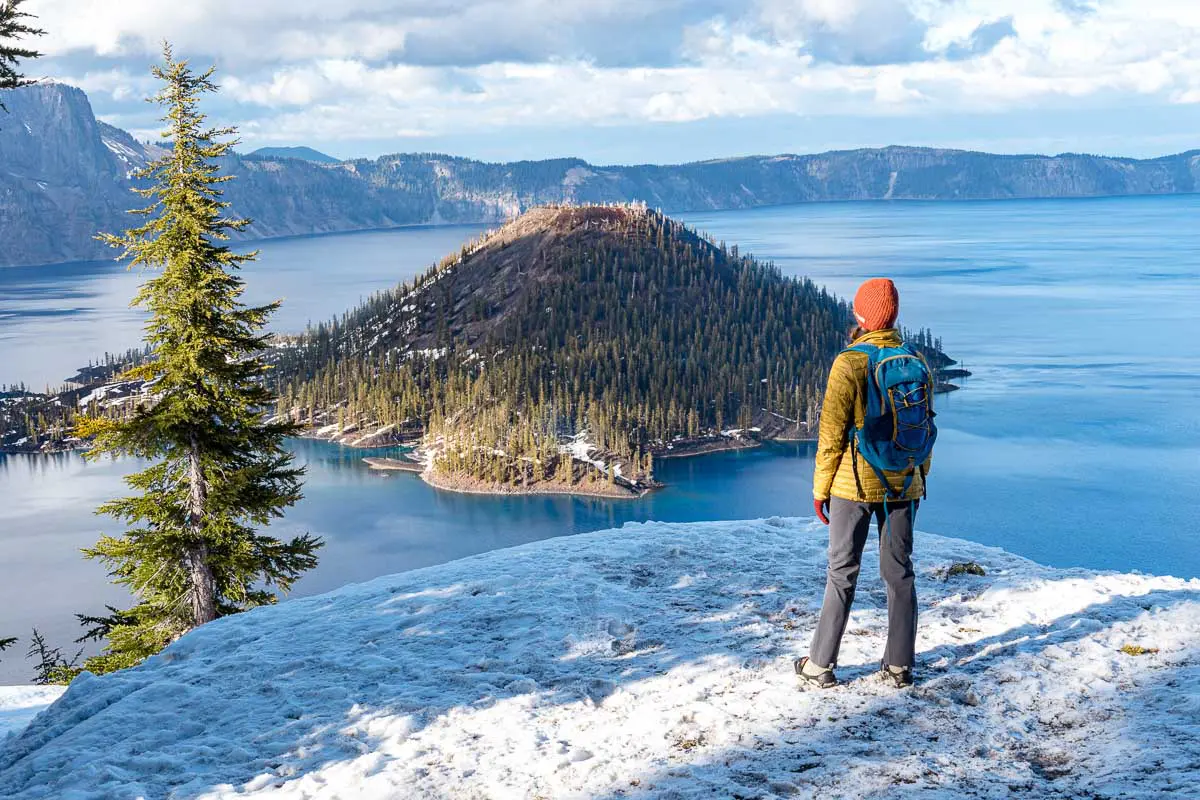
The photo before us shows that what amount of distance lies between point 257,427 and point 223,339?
3.23 m

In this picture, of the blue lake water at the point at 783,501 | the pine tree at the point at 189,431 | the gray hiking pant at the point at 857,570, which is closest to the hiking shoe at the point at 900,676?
the gray hiking pant at the point at 857,570

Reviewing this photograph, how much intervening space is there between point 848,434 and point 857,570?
1.61m

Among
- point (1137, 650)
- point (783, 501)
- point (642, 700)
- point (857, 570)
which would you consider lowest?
point (783, 501)

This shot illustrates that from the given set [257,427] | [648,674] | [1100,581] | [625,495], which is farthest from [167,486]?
[625,495]

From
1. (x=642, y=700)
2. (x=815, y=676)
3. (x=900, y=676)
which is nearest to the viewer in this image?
(x=900, y=676)

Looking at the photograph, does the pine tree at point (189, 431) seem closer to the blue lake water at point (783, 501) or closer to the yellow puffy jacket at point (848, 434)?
the yellow puffy jacket at point (848, 434)

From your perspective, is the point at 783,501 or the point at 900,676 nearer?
the point at 900,676

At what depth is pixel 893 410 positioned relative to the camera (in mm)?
10664

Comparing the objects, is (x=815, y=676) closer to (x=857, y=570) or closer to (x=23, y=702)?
(x=857, y=570)

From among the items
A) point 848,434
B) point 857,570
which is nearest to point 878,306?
point 848,434

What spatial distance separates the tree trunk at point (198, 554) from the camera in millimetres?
29562

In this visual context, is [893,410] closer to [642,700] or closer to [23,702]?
[642,700]

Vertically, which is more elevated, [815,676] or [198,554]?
[815,676]

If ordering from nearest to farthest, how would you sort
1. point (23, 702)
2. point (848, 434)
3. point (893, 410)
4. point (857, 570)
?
point (893, 410), point (848, 434), point (857, 570), point (23, 702)
